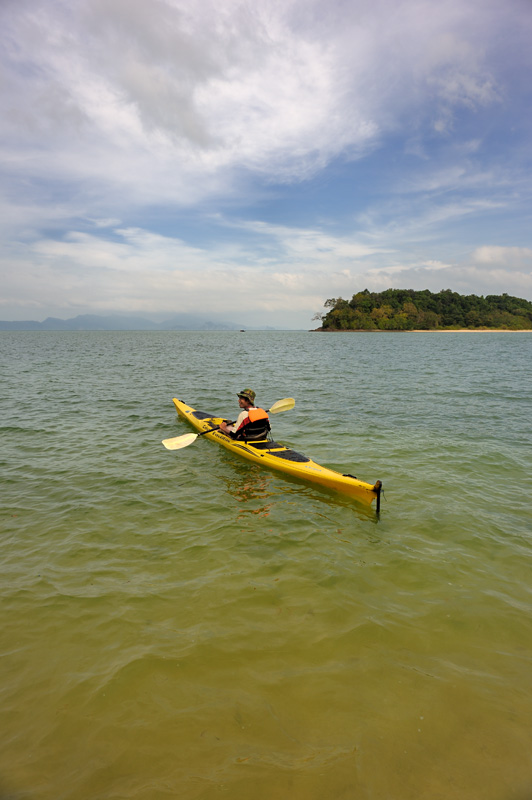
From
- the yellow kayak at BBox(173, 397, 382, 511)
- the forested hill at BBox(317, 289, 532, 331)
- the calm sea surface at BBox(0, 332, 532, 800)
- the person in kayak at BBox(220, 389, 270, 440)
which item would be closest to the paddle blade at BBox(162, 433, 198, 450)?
the calm sea surface at BBox(0, 332, 532, 800)

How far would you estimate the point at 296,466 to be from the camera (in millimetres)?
8336

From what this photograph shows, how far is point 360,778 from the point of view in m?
2.72

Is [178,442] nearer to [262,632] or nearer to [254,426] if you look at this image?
[254,426]

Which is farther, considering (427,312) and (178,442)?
(427,312)

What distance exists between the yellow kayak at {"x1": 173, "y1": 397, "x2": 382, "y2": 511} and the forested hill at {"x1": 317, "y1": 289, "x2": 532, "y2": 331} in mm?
146184

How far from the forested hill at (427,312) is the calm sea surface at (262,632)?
486 ft

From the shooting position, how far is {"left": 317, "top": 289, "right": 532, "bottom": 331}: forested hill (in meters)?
144

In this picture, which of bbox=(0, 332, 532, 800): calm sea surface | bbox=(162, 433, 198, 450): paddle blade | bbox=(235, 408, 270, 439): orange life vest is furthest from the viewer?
bbox=(162, 433, 198, 450): paddle blade

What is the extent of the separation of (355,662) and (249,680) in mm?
1045

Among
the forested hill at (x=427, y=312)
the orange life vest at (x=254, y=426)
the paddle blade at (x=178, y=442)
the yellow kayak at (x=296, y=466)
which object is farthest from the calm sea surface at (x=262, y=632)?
the forested hill at (x=427, y=312)

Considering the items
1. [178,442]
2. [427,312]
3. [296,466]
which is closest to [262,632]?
[296,466]

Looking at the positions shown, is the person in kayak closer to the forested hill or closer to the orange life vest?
the orange life vest

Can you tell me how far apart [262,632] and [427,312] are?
161 metres

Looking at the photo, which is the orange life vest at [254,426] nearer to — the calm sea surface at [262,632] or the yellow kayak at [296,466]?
the yellow kayak at [296,466]
